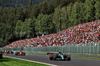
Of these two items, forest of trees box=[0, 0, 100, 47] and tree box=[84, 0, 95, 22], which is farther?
forest of trees box=[0, 0, 100, 47]

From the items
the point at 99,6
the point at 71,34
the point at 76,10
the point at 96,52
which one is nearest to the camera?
the point at 96,52

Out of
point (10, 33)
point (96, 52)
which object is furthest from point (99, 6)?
point (10, 33)

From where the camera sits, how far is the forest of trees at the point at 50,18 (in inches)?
2854

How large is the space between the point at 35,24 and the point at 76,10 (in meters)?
37.1

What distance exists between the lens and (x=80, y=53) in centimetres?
3506

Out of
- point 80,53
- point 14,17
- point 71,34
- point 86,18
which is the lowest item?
point 80,53

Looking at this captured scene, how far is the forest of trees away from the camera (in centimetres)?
7250

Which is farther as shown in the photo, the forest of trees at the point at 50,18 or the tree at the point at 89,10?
the forest of trees at the point at 50,18

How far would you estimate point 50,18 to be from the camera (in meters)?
101

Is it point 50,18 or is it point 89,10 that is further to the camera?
point 50,18

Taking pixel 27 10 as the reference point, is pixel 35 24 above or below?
below

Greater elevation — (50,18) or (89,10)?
(50,18)

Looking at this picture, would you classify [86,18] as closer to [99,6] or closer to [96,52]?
[99,6]

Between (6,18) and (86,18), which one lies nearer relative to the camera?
(86,18)
